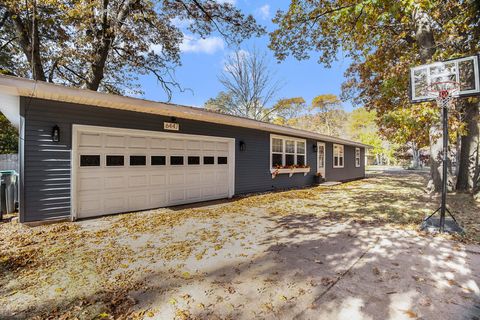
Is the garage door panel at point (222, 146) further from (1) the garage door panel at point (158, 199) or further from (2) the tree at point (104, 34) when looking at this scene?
(2) the tree at point (104, 34)

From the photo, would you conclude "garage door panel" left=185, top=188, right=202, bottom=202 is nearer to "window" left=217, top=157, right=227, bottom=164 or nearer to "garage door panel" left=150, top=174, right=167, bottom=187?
"garage door panel" left=150, top=174, right=167, bottom=187

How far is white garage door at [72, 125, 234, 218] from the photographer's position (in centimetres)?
526

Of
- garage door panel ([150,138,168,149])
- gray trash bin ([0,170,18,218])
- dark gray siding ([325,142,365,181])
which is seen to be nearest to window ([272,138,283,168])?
dark gray siding ([325,142,365,181])

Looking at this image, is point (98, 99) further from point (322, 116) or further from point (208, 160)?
point (322, 116)

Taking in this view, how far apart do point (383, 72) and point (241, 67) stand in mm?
12342

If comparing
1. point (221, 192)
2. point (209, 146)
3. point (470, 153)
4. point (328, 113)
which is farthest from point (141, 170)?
point (328, 113)

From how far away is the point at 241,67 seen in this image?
66.8 ft

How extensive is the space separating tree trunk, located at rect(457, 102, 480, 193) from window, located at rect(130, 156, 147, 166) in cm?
1049

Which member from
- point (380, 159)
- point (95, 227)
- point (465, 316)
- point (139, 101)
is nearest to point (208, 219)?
point (95, 227)

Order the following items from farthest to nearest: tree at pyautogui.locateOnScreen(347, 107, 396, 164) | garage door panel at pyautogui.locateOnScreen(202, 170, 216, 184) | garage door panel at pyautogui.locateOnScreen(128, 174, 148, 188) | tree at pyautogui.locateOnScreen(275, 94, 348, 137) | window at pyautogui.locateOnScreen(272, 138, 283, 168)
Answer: tree at pyautogui.locateOnScreen(275, 94, 348, 137) → tree at pyautogui.locateOnScreen(347, 107, 396, 164) → window at pyautogui.locateOnScreen(272, 138, 283, 168) → garage door panel at pyautogui.locateOnScreen(202, 170, 216, 184) → garage door panel at pyautogui.locateOnScreen(128, 174, 148, 188)

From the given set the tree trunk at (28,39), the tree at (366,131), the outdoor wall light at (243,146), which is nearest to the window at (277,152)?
the outdoor wall light at (243,146)

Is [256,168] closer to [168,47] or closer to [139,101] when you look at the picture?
[139,101]

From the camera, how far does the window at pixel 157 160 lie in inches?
249

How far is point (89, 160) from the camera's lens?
530 cm
